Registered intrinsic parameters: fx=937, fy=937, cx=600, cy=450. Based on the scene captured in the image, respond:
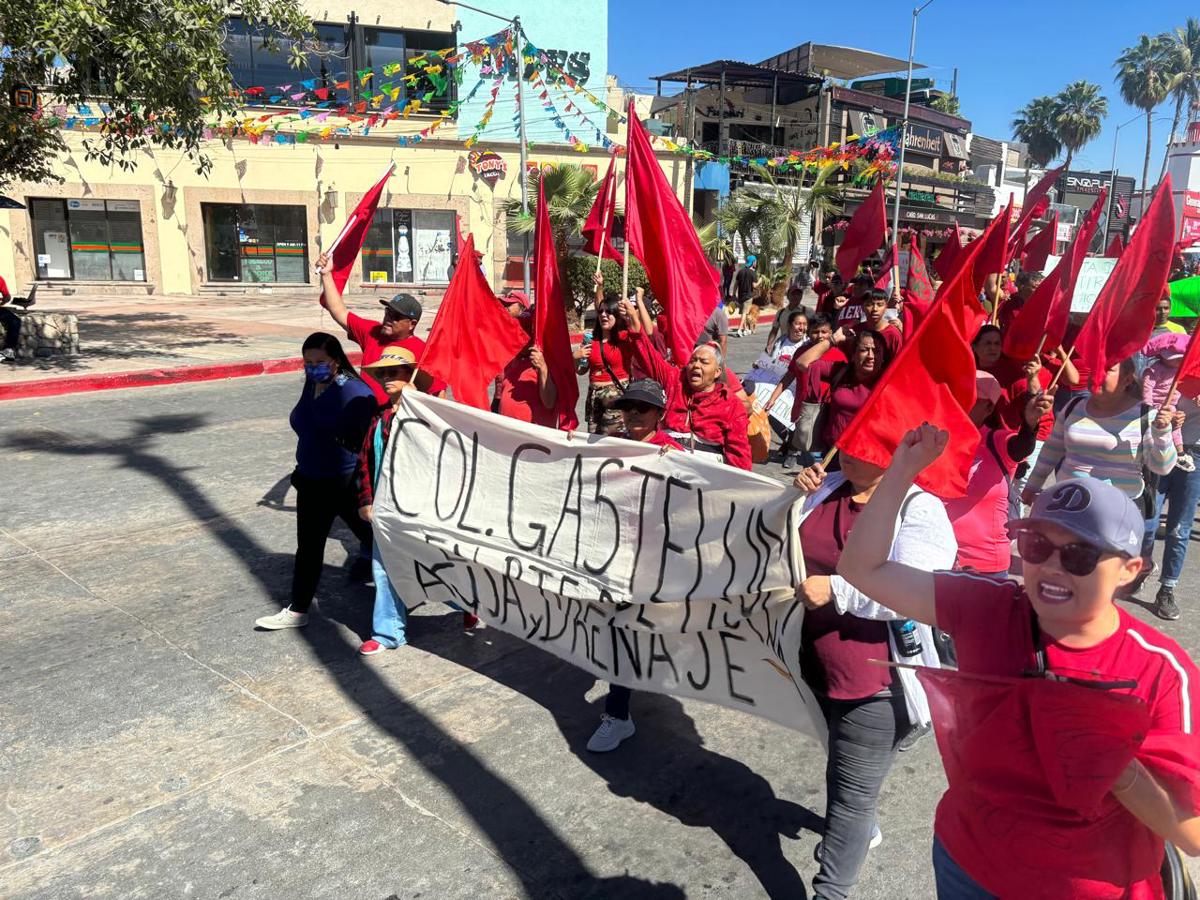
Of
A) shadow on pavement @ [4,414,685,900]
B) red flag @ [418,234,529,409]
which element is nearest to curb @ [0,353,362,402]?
shadow on pavement @ [4,414,685,900]

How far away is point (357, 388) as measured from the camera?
192 inches

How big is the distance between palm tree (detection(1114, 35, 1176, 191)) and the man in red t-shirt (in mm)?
90771

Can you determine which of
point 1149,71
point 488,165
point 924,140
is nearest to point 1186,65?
point 1149,71

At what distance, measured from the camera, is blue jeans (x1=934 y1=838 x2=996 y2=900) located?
2008 mm

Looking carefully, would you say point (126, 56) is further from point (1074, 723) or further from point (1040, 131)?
point (1040, 131)

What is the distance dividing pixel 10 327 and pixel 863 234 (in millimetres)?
11676

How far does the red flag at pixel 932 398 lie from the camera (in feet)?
8.95

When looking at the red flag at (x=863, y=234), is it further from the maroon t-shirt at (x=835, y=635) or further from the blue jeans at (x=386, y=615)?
the maroon t-shirt at (x=835, y=635)

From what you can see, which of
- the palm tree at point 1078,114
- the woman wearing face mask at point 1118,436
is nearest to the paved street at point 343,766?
the woman wearing face mask at point 1118,436

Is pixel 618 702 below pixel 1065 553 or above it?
below

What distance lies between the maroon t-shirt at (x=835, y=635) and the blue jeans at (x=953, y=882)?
705 mm

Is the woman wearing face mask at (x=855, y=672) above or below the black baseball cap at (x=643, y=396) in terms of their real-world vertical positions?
below

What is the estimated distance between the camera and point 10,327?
13.3 m

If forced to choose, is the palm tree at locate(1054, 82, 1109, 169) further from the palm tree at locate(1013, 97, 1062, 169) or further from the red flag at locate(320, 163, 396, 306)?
the red flag at locate(320, 163, 396, 306)
